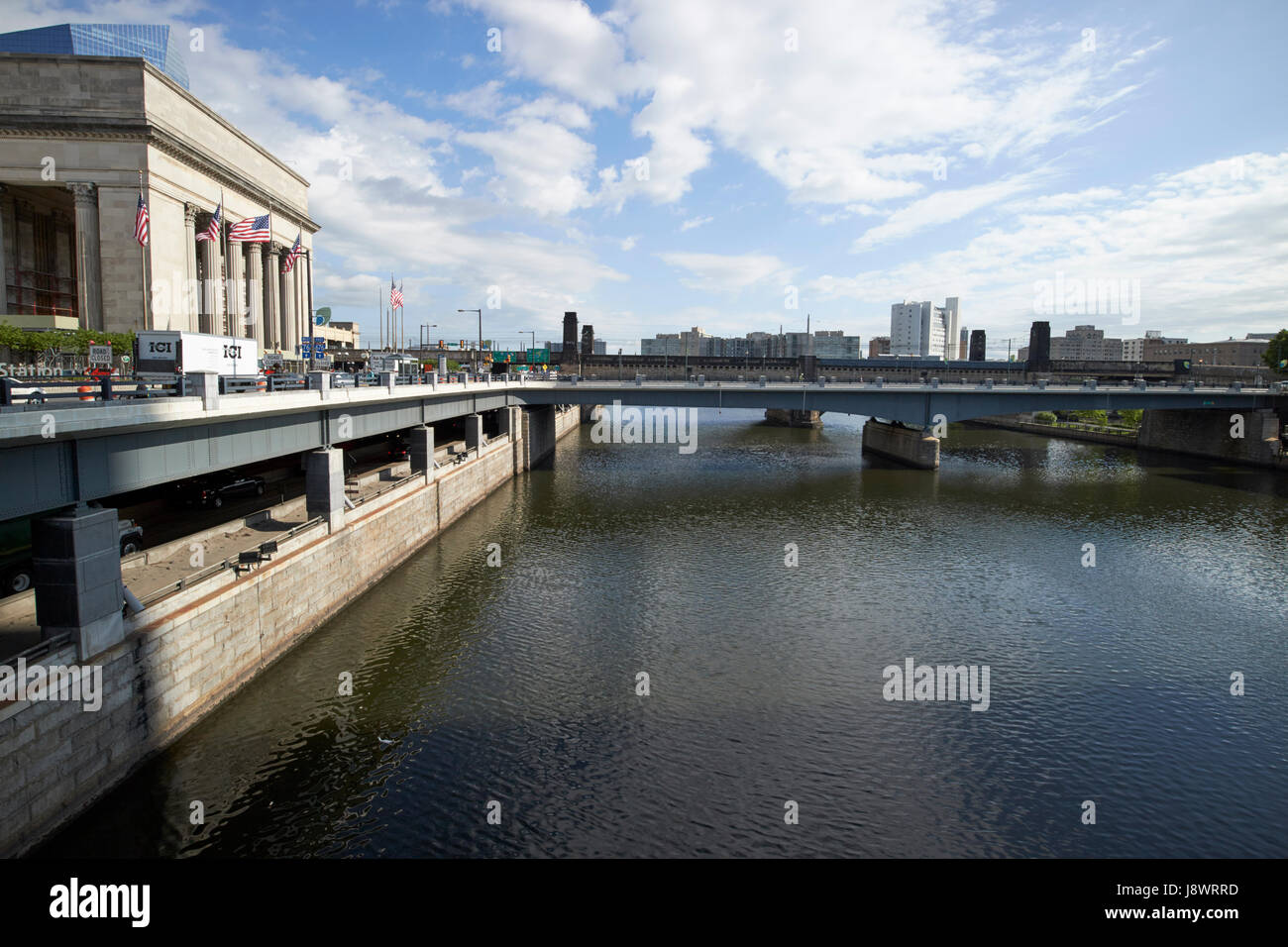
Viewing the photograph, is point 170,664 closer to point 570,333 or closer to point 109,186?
point 109,186

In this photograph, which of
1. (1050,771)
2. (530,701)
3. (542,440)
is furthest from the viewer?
(542,440)

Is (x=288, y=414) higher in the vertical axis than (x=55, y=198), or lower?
lower

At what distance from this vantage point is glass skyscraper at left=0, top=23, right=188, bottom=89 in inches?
3194

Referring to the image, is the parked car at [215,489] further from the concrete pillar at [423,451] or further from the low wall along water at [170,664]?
the concrete pillar at [423,451]

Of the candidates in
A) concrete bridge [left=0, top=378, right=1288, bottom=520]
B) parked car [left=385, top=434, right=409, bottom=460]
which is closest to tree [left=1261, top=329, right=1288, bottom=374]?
concrete bridge [left=0, top=378, right=1288, bottom=520]

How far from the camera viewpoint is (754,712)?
1859 cm

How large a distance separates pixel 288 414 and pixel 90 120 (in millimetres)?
48203

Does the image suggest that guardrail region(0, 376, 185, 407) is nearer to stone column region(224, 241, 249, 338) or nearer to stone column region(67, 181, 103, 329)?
stone column region(67, 181, 103, 329)

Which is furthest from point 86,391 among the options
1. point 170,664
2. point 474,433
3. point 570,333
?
point 570,333

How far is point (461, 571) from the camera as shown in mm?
31703

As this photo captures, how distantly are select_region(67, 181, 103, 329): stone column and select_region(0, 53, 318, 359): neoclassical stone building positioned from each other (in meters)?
0.08
